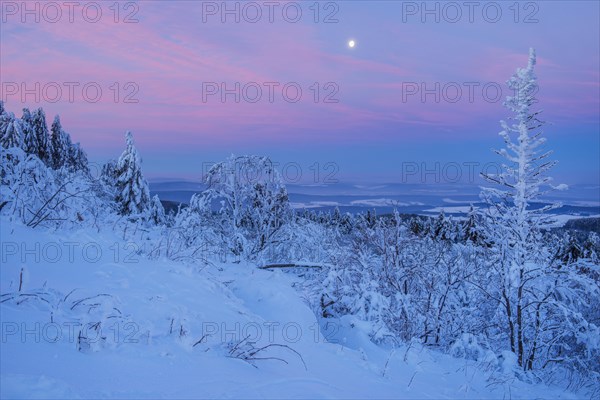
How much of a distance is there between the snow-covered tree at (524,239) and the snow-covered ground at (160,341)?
6.54 m

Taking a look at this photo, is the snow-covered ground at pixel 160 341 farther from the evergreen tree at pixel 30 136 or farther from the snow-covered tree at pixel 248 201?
the evergreen tree at pixel 30 136

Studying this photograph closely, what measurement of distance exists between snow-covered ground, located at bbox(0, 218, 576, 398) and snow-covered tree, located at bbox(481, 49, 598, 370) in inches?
Answer: 258

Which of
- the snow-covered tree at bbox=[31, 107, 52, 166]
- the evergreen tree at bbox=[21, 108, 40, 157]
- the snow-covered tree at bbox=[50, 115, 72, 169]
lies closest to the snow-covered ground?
the evergreen tree at bbox=[21, 108, 40, 157]


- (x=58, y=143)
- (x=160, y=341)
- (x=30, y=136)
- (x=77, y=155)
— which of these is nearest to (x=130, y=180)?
(x=30, y=136)

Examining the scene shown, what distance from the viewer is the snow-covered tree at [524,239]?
37.5 feet

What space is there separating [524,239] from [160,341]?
11494 mm

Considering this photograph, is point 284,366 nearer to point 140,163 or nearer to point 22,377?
point 22,377

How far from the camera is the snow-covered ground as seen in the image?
257 centimetres

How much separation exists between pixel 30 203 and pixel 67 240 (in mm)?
2067

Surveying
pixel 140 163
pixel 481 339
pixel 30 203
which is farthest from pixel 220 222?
pixel 140 163

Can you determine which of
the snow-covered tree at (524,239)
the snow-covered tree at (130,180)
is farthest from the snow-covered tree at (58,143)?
the snow-covered tree at (524,239)

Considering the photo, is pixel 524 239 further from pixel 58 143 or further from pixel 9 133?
pixel 58 143

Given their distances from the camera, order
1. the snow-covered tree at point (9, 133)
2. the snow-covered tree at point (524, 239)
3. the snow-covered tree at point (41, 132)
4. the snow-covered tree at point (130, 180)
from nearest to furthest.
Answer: the snow-covered tree at point (524, 239)
the snow-covered tree at point (9, 133)
the snow-covered tree at point (130, 180)
the snow-covered tree at point (41, 132)

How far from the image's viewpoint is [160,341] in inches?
128
